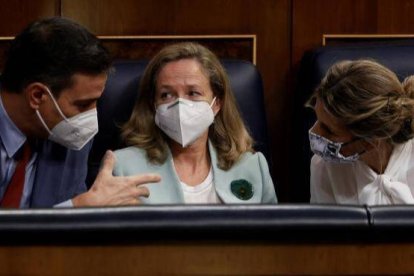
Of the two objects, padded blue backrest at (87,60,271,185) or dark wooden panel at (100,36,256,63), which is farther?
dark wooden panel at (100,36,256,63)

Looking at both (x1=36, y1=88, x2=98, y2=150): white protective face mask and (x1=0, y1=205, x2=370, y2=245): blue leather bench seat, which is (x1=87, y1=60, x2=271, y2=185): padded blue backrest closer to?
(x1=36, y1=88, x2=98, y2=150): white protective face mask

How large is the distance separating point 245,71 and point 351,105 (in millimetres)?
406

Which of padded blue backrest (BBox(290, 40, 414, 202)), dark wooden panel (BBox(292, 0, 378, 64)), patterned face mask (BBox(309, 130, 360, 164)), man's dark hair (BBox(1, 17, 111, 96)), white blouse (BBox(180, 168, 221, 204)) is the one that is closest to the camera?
man's dark hair (BBox(1, 17, 111, 96))

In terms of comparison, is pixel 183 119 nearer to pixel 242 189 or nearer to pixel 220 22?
pixel 242 189

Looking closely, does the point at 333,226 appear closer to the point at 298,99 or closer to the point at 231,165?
the point at 231,165

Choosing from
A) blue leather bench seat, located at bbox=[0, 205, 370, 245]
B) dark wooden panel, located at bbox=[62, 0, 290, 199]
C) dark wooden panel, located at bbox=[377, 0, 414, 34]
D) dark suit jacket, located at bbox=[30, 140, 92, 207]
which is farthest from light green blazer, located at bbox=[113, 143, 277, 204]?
blue leather bench seat, located at bbox=[0, 205, 370, 245]

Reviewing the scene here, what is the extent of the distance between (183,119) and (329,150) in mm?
357

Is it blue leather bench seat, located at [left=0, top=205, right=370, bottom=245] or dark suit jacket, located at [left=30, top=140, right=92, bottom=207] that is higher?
blue leather bench seat, located at [left=0, top=205, right=370, bottom=245]

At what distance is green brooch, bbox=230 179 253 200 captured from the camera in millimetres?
1969

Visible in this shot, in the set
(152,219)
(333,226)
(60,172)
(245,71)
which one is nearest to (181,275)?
(152,219)

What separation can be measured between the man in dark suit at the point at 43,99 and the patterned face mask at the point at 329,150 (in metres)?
0.50

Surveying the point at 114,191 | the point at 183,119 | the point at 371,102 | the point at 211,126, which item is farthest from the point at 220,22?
the point at 114,191

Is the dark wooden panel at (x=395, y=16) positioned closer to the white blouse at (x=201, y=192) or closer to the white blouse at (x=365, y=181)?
the white blouse at (x=365, y=181)

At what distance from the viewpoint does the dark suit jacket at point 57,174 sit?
1771mm
